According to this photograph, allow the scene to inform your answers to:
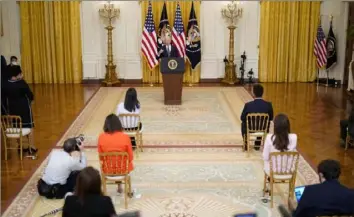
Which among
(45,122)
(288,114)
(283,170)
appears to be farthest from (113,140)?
(288,114)

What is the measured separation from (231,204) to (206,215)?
0.50 metres

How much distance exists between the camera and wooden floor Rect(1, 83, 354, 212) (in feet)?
25.5

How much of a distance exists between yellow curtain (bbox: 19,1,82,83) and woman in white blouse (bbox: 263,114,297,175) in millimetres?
10649

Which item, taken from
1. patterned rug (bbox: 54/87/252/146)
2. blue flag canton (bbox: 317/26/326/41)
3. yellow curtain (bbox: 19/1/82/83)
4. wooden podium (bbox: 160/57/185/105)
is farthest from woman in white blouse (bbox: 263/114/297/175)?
yellow curtain (bbox: 19/1/82/83)

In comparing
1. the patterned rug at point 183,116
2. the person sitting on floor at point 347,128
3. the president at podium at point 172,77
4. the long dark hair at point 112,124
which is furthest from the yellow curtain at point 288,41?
the long dark hair at point 112,124

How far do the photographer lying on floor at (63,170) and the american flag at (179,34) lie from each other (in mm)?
9144

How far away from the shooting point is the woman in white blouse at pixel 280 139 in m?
6.07

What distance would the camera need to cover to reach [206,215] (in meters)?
6.11

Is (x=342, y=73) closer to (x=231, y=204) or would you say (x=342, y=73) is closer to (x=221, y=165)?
(x=221, y=165)

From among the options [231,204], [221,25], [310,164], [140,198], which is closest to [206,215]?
[231,204]

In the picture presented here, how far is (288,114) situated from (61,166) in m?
6.64

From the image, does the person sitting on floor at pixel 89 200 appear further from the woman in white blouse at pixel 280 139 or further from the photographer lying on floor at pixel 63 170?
the woman in white blouse at pixel 280 139

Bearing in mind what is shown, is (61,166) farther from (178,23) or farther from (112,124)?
(178,23)

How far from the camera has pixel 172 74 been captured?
12.1m
